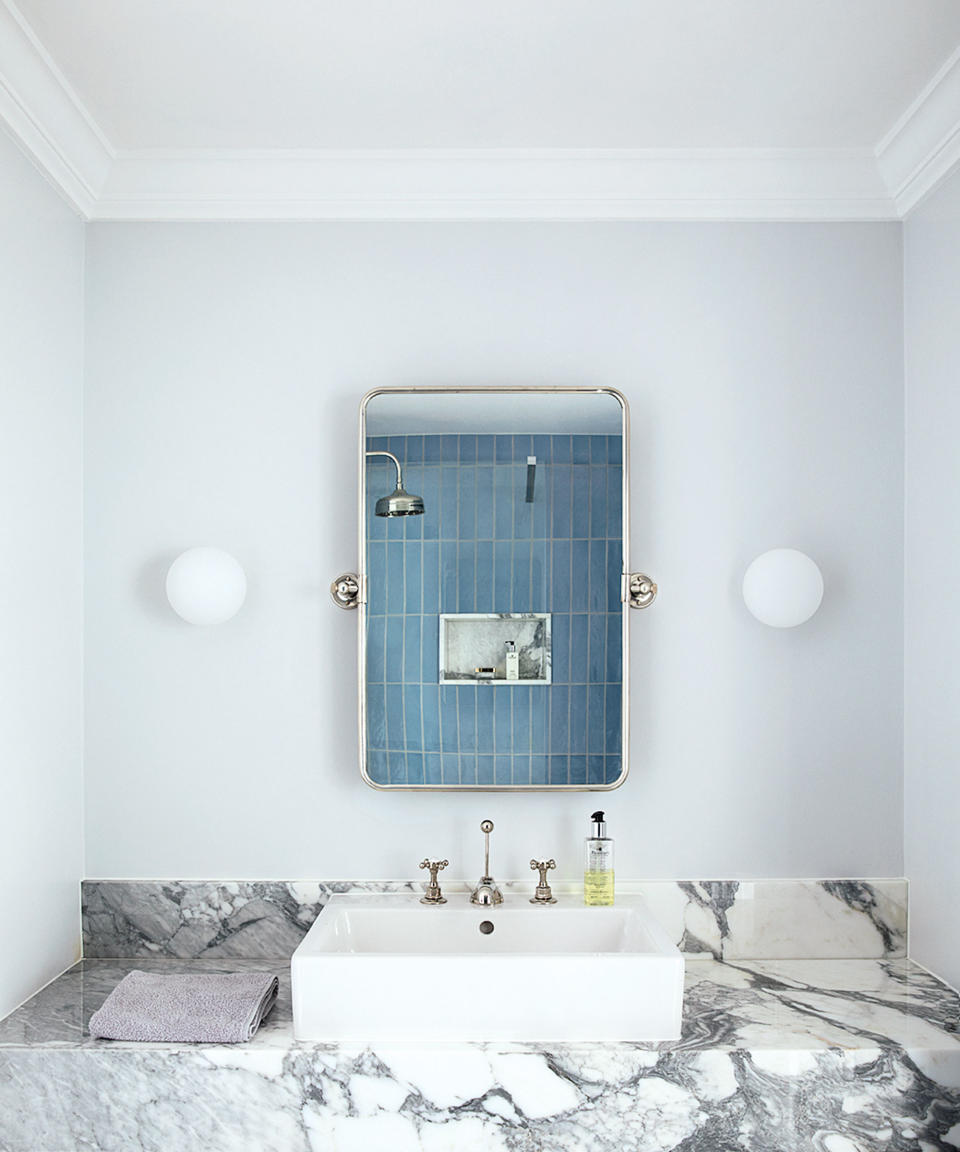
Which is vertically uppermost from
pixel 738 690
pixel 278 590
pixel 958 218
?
pixel 958 218

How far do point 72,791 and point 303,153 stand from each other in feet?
4.66

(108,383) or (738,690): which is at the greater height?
(108,383)

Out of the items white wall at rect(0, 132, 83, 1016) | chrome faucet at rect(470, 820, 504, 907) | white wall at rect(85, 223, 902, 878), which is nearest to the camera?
white wall at rect(0, 132, 83, 1016)

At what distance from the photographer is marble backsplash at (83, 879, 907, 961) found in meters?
2.13

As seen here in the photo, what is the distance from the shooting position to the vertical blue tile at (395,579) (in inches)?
83.6

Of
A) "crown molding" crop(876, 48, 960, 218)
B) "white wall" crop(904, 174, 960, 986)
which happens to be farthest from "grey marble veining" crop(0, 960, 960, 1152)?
"crown molding" crop(876, 48, 960, 218)

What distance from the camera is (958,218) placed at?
6.35 ft

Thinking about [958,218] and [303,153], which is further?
[303,153]

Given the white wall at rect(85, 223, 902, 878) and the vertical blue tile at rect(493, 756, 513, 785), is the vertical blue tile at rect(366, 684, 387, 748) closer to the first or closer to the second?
the white wall at rect(85, 223, 902, 878)

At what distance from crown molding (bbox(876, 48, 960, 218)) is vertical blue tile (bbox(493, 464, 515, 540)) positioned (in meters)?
1.00

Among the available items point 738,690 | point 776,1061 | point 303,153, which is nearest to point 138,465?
point 303,153

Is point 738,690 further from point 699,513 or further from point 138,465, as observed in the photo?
point 138,465

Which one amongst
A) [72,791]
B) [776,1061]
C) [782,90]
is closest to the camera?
[776,1061]

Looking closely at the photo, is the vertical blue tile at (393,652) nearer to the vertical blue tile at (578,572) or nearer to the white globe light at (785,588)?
the vertical blue tile at (578,572)
